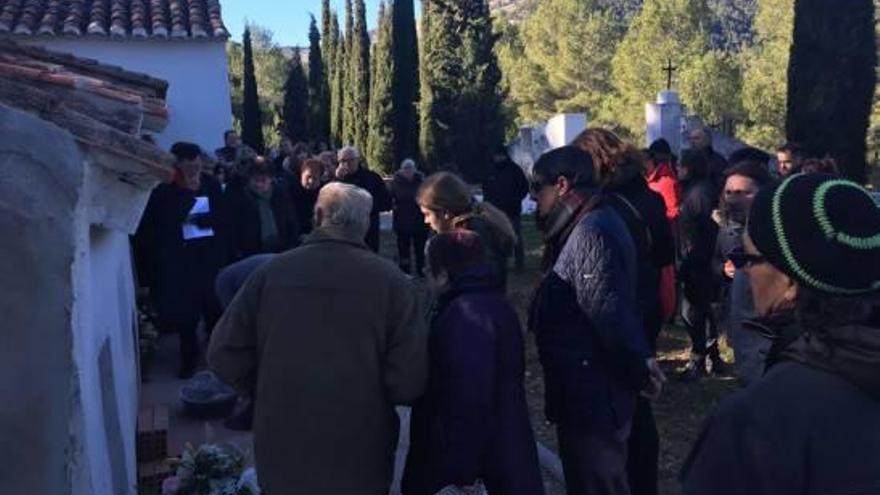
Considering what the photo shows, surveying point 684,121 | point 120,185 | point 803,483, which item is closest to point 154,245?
point 120,185

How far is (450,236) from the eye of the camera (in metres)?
3.38

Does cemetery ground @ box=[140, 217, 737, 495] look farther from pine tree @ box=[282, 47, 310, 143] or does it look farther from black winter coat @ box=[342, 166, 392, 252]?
pine tree @ box=[282, 47, 310, 143]

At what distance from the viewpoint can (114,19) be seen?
12211mm

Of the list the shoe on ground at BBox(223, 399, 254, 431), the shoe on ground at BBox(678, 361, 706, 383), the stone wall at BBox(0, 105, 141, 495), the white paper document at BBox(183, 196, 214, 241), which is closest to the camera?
the stone wall at BBox(0, 105, 141, 495)

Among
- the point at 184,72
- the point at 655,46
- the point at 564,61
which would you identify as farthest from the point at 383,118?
the point at 564,61

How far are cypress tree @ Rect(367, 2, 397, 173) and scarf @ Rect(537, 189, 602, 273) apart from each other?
2569cm

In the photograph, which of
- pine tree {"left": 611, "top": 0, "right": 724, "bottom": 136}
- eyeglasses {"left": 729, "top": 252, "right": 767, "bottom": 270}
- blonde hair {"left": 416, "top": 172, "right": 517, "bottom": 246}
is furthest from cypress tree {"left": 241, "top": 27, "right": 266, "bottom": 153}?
eyeglasses {"left": 729, "top": 252, "right": 767, "bottom": 270}

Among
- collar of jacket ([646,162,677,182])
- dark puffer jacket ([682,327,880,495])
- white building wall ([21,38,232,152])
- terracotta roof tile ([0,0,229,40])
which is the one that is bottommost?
collar of jacket ([646,162,677,182])

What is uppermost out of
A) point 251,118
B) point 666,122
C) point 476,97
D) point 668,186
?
point 476,97

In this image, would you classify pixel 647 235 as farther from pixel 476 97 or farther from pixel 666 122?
pixel 476 97

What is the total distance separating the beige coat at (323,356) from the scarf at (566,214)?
26.1 inches

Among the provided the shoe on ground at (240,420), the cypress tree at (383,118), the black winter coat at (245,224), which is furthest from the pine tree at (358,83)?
the shoe on ground at (240,420)

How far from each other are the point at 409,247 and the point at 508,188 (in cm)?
149

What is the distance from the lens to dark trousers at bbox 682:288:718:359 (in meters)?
6.82
